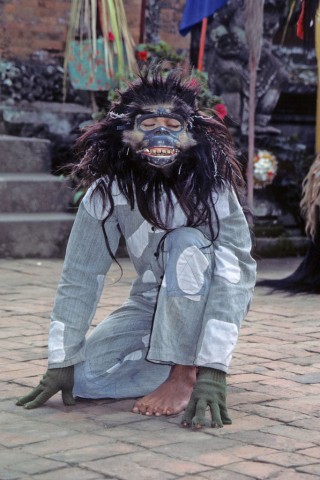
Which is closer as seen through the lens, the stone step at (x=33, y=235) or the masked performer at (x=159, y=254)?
the masked performer at (x=159, y=254)

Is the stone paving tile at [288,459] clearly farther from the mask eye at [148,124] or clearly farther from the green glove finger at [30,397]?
the mask eye at [148,124]

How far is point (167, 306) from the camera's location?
2506mm

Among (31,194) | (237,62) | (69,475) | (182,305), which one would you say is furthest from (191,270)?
(237,62)

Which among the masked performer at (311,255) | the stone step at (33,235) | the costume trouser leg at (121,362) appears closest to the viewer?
the costume trouser leg at (121,362)

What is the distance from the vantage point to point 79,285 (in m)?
2.62

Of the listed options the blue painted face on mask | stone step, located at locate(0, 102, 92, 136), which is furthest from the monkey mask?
stone step, located at locate(0, 102, 92, 136)

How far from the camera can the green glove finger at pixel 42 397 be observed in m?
2.54

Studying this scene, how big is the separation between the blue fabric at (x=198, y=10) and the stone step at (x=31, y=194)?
1633 millimetres

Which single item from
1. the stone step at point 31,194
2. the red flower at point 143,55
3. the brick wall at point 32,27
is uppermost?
the brick wall at point 32,27

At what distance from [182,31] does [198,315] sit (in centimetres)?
411

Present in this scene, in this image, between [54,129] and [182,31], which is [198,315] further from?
[54,129]

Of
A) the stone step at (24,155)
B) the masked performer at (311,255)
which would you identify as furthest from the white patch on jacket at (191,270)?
the stone step at (24,155)

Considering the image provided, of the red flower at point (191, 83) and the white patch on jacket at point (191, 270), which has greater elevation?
the red flower at point (191, 83)

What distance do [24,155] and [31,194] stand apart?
2.26 feet
